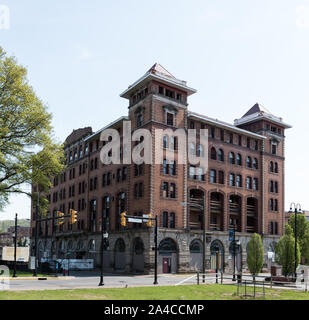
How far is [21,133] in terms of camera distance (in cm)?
3878

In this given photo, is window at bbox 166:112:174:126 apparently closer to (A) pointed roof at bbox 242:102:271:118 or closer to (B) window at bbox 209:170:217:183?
(B) window at bbox 209:170:217:183

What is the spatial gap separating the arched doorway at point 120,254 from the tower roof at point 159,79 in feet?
64.7

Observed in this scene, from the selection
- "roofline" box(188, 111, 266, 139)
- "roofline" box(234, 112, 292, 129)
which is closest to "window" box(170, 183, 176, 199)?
"roofline" box(188, 111, 266, 139)

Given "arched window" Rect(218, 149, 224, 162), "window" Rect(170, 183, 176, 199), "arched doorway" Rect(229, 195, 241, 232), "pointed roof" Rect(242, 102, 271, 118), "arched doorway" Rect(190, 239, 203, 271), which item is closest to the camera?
"window" Rect(170, 183, 176, 199)

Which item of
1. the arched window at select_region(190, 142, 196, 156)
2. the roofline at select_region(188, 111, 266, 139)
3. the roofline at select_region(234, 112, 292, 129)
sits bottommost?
the arched window at select_region(190, 142, 196, 156)

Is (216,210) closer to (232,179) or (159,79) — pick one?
(232,179)

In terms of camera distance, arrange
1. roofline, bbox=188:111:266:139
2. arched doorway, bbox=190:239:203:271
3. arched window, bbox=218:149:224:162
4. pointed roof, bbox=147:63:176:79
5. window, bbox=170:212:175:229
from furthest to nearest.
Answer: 1. arched window, bbox=218:149:224:162
2. roofline, bbox=188:111:266:139
3. arched doorway, bbox=190:239:203:271
4. pointed roof, bbox=147:63:176:79
5. window, bbox=170:212:175:229

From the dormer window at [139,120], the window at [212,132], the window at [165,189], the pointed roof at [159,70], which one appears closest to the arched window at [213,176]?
the window at [212,132]

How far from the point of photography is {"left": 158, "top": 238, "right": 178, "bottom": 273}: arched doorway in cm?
5100

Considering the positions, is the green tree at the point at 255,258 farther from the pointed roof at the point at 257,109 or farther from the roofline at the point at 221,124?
the pointed roof at the point at 257,109

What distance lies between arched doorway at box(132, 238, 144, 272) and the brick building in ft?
0.39

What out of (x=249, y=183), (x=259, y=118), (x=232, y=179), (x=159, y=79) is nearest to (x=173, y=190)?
(x=232, y=179)

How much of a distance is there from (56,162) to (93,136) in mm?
28147

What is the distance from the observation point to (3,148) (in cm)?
3734
